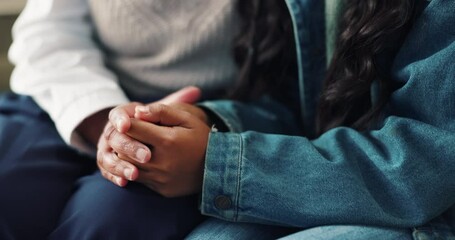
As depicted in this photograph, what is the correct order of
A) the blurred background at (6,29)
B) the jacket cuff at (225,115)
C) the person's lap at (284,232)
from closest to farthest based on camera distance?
the person's lap at (284,232) < the jacket cuff at (225,115) < the blurred background at (6,29)

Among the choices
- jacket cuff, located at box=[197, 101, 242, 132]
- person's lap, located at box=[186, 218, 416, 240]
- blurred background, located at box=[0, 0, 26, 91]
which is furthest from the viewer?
blurred background, located at box=[0, 0, 26, 91]

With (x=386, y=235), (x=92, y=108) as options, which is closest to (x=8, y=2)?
(x=92, y=108)

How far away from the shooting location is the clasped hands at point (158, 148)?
0.53 metres

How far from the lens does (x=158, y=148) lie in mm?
529

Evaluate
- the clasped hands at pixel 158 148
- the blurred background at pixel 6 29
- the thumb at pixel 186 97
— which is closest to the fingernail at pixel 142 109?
the clasped hands at pixel 158 148

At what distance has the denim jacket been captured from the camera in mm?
521

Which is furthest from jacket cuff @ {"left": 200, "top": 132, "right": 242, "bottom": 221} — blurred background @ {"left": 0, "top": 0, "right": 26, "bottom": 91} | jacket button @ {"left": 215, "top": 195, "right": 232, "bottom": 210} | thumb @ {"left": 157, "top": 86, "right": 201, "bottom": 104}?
blurred background @ {"left": 0, "top": 0, "right": 26, "bottom": 91}

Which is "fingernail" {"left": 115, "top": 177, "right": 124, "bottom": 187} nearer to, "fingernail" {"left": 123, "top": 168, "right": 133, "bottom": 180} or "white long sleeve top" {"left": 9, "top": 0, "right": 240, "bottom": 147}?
"fingernail" {"left": 123, "top": 168, "right": 133, "bottom": 180}

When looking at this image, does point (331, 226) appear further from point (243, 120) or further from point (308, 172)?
point (243, 120)

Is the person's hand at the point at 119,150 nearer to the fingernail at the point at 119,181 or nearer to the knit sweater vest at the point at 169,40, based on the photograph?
the fingernail at the point at 119,181

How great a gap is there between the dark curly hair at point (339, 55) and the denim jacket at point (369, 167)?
1.2 inches

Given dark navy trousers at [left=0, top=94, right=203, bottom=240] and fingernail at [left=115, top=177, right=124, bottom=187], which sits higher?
fingernail at [left=115, top=177, right=124, bottom=187]

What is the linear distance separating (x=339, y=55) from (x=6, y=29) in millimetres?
647

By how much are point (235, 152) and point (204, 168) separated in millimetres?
34
